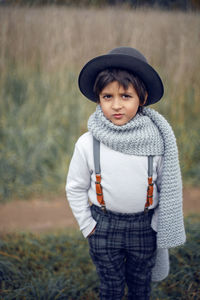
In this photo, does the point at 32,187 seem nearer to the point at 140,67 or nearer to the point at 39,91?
the point at 39,91

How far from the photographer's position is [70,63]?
439 cm

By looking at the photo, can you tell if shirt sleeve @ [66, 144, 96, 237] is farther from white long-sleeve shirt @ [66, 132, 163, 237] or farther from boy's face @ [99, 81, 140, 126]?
boy's face @ [99, 81, 140, 126]

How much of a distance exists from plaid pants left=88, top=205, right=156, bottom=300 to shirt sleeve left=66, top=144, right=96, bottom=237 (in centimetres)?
6

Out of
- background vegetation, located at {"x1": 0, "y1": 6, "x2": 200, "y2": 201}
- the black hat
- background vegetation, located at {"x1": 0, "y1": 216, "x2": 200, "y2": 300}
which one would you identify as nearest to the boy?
the black hat

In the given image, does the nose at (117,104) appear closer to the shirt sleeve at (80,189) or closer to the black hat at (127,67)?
the black hat at (127,67)

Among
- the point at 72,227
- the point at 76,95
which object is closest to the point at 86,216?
the point at 72,227

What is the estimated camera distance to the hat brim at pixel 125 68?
4.35 feet

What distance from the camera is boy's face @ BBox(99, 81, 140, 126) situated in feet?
4.45

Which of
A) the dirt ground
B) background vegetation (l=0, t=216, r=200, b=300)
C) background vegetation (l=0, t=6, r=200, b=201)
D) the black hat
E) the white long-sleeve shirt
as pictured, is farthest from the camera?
background vegetation (l=0, t=6, r=200, b=201)

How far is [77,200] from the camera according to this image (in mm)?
1540

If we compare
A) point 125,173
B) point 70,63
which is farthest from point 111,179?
point 70,63

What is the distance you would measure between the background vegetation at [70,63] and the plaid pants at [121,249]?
2361 mm

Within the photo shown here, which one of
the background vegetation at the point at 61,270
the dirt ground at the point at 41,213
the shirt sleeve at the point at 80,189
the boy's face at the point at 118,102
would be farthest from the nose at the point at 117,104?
the dirt ground at the point at 41,213

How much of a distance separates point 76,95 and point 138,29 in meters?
1.33
